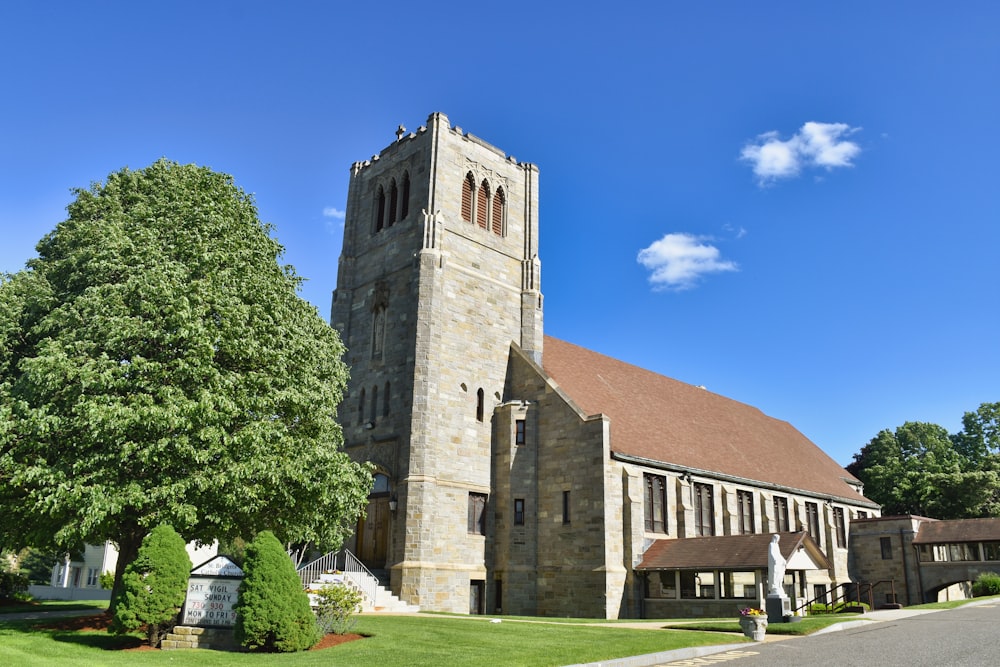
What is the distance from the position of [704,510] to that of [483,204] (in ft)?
58.0

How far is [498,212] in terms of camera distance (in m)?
37.7

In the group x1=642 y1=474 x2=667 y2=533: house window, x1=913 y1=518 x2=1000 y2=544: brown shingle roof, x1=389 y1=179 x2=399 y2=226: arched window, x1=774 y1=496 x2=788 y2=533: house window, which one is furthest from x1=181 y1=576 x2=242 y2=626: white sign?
x1=913 y1=518 x2=1000 y2=544: brown shingle roof

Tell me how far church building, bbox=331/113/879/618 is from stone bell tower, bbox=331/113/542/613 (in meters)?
0.08

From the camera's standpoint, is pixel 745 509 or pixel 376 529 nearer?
pixel 376 529

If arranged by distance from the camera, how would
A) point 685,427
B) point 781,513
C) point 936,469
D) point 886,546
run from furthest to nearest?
point 936,469
point 886,546
point 781,513
point 685,427

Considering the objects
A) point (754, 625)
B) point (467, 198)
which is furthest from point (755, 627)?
point (467, 198)

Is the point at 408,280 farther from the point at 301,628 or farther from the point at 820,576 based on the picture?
the point at 820,576

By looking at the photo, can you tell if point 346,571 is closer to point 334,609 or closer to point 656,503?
point 334,609

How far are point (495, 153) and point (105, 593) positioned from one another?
108ft

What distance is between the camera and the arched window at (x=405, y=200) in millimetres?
36031

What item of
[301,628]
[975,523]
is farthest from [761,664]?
[975,523]

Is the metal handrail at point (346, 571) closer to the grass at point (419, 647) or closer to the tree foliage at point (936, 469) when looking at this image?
the grass at point (419, 647)

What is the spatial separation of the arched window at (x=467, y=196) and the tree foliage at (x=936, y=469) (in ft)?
137

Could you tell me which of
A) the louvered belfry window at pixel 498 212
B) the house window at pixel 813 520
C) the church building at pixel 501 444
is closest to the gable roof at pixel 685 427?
the church building at pixel 501 444
